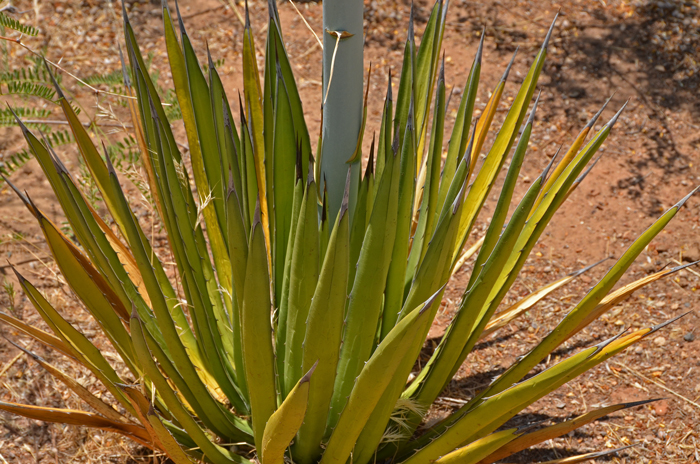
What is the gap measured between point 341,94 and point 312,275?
1.14 ft

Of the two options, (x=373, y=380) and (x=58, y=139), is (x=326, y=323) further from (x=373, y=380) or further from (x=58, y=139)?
(x=58, y=139)

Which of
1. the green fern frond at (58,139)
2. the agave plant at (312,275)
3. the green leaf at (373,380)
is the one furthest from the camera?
the green fern frond at (58,139)

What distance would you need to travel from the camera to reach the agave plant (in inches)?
41.6

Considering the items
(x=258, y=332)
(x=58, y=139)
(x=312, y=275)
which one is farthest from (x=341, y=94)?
(x=58, y=139)

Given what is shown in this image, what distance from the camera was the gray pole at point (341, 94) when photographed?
1.06 m

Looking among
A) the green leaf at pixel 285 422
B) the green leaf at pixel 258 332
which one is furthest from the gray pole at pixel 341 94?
the green leaf at pixel 285 422

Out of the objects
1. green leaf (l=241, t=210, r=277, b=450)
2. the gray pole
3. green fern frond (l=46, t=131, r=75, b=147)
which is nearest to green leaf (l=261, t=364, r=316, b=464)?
green leaf (l=241, t=210, r=277, b=450)

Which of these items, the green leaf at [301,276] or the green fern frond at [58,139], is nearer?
the green leaf at [301,276]

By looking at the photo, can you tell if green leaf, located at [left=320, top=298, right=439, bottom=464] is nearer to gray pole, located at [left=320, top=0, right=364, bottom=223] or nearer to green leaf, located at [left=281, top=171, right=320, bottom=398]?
green leaf, located at [left=281, top=171, right=320, bottom=398]

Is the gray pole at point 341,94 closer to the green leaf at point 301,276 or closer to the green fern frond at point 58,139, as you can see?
the green leaf at point 301,276

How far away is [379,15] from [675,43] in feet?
5.47

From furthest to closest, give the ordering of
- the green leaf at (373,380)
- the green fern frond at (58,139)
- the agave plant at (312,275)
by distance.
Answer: the green fern frond at (58,139) < the agave plant at (312,275) < the green leaf at (373,380)

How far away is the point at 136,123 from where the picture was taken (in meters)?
1.62

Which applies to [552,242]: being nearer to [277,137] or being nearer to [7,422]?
[277,137]
